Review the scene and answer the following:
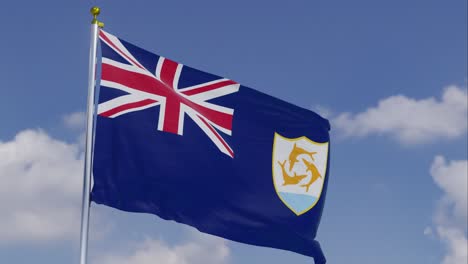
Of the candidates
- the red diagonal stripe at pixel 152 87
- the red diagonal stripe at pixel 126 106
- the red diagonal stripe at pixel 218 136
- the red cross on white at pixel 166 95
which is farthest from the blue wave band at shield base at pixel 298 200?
the red diagonal stripe at pixel 126 106

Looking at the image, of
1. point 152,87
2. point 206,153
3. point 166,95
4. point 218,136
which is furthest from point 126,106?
point 218,136

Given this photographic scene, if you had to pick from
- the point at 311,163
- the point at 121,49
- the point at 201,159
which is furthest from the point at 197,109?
the point at 311,163

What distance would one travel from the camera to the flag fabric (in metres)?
19.4

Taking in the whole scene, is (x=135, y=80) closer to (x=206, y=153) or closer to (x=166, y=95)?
(x=166, y=95)

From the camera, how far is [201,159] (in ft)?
69.4

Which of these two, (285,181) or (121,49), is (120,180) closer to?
(121,49)

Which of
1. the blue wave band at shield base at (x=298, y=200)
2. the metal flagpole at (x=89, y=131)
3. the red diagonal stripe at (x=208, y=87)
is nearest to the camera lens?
the metal flagpole at (x=89, y=131)

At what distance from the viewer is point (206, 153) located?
21344 millimetres

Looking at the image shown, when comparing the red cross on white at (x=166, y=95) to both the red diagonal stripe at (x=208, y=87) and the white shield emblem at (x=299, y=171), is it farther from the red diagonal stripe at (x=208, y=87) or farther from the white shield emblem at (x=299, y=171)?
the white shield emblem at (x=299, y=171)

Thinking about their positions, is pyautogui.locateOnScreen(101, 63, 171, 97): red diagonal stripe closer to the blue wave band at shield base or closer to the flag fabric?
the flag fabric

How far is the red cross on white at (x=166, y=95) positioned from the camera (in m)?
19.8

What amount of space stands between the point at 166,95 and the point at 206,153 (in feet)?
6.31

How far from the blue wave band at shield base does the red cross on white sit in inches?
84.4

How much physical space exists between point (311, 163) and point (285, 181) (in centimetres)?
115
